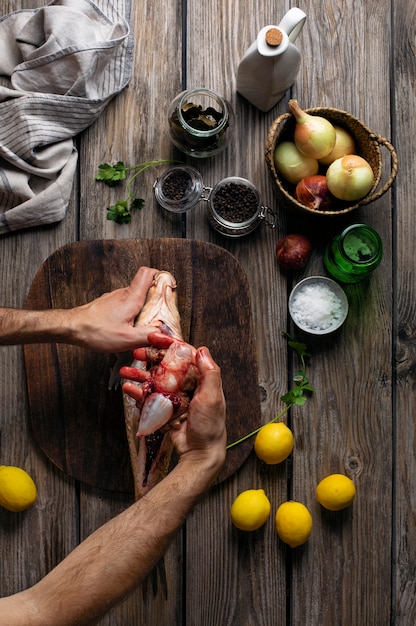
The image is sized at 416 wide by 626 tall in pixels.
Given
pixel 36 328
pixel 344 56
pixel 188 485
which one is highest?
pixel 344 56

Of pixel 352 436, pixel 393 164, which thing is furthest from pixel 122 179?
pixel 352 436

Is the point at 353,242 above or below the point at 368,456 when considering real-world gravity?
above

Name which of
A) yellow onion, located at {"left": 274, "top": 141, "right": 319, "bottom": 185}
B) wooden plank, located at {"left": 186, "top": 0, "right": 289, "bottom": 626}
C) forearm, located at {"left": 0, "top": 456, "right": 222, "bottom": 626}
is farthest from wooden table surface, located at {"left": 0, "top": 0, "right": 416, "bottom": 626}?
forearm, located at {"left": 0, "top": 456, "right": 222, "bottom": 626}

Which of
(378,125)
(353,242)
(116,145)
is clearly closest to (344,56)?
(378,125)

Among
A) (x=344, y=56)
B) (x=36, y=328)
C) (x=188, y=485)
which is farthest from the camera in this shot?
(x=344, y=56)

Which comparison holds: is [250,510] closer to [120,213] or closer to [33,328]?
[33,328]

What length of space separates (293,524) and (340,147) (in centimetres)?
98

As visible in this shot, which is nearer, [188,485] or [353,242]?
[188,485]

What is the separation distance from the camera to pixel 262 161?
1859 mm

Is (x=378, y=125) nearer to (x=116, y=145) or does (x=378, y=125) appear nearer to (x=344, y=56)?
(x=344, y=56)

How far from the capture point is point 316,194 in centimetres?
169

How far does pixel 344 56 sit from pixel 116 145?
69 cm

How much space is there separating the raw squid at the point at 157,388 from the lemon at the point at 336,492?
1.43 ft

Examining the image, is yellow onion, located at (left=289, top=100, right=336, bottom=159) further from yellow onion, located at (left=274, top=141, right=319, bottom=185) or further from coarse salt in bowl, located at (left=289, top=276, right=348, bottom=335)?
coarse salt in bowl, located at (left=289, top=276, right=348, bottom=335)
